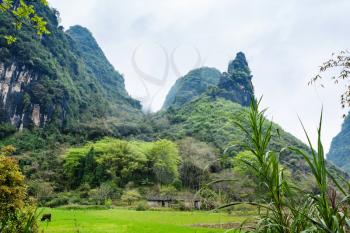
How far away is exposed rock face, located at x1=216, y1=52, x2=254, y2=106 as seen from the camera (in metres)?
117

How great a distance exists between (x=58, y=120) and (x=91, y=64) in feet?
271

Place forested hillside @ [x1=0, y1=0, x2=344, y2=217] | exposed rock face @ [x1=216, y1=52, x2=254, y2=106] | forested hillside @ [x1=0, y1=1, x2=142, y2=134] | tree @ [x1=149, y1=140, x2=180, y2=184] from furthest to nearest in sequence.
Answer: exposed rock face @ [x1=216, y1=52, x2=254, y2=106]
forested hillside @ [x1=0, y1=1, x2=142, y2=134]
tree @ [x1=149, y1=140, x2=180, y2=184]
forested hillside @ [x1=0, y1=0, x2=344, y2=217]

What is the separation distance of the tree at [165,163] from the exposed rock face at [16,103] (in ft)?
127

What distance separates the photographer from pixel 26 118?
273 ft

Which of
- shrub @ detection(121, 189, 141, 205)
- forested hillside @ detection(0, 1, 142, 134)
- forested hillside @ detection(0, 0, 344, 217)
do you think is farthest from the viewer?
forested hillside @ detection(0, 1, 142, 134)

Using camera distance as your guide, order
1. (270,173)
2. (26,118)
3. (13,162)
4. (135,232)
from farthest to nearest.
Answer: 1. (26,118)
2. (135,232)
3. (13,162)
4. (270,173)

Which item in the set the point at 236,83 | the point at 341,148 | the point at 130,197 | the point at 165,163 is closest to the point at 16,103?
the point at 165,163

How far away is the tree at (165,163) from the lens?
185ft

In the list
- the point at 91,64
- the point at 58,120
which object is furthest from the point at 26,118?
the point at 91,64

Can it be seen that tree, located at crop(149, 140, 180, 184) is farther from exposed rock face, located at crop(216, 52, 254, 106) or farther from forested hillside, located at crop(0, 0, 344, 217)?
exposed rock face, located at crop(216, 52, 254, 106)

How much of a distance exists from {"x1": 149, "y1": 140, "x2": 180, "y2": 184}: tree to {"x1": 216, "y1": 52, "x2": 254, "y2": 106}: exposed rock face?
60.5 meters

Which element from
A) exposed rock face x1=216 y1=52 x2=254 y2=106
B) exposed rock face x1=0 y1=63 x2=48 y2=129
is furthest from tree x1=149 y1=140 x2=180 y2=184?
exposed rock face x1=216 y1=52 x2=254 y2=106

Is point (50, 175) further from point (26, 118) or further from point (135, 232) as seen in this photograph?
point (135, 232)

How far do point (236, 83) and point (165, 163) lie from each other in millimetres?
69406
